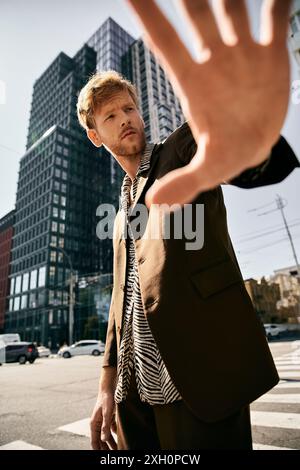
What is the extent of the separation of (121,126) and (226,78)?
1.22 metres

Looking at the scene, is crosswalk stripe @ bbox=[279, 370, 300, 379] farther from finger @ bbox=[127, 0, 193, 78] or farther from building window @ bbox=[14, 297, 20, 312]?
building window @ bbox=[14, 297, 20, 312]

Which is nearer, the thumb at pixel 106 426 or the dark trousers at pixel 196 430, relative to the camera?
the dark trousers at pixel 196 430

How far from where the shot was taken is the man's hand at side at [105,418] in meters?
1.37

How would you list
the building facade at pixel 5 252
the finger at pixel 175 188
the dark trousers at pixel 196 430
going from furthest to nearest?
1. the building facade at pixel 5 252
2. the dark trousers at pixel 196 430
3. the finger at pixel 175 188

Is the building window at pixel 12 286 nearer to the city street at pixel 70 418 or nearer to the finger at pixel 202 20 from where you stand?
the city street at pixel 70 418

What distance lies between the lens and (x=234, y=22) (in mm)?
396

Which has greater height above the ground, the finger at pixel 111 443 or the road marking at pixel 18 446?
the finger at pixel 111 443

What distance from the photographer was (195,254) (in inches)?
42.1

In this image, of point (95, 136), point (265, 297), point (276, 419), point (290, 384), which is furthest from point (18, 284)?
point (95, 136)

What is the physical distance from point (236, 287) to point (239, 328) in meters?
0.15

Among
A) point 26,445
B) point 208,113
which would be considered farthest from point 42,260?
point 208,113

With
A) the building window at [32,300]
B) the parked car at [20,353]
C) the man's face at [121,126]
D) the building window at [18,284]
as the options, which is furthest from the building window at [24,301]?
the man's face at [121,126]

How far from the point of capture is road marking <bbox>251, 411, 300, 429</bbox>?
11.5 feet
